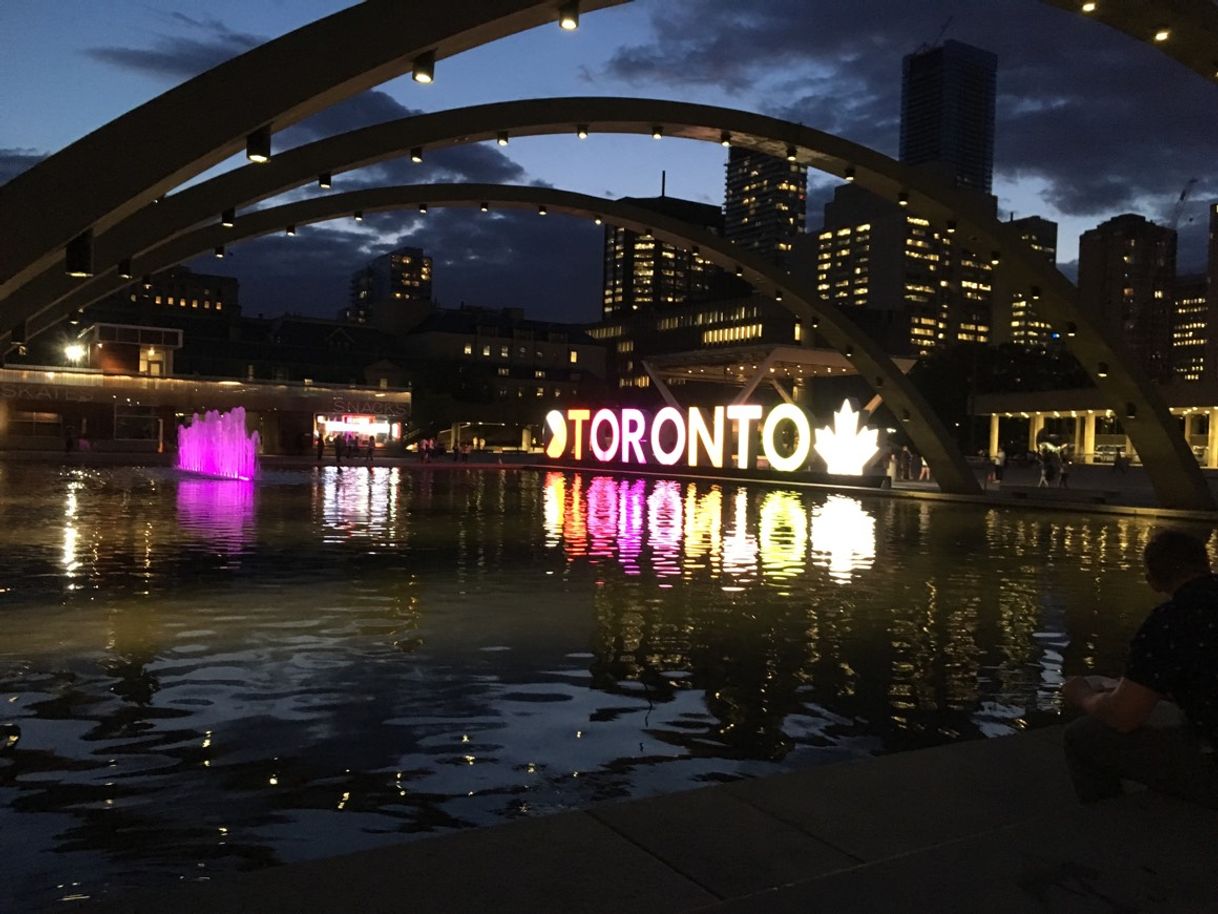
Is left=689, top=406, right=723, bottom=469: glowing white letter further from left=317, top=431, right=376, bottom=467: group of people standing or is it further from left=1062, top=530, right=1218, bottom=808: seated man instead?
left=1062, top=530, right=1218, bottom=808: seated man

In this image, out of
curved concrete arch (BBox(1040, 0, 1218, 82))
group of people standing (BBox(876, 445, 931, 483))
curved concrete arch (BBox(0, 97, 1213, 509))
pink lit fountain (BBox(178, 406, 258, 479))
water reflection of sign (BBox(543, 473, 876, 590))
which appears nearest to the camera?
curved concrete arch (BBox(1040, 0, 1218, 82))

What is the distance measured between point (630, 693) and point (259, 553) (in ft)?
32.6

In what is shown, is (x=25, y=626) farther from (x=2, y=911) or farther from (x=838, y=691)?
(x=838, y=691)

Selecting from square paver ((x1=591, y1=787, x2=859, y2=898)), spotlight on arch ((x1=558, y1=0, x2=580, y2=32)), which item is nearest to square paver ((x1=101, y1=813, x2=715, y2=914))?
square paver ((x1=591, y1=787, x2=859, y2=898))

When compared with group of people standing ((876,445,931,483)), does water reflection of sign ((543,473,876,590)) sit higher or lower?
lower

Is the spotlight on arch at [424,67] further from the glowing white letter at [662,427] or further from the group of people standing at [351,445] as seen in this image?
the group of people standing at [351,445]

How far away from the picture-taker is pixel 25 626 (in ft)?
31.7

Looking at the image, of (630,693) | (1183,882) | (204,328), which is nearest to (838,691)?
(630,693)

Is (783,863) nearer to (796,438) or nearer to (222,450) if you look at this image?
(796,438)

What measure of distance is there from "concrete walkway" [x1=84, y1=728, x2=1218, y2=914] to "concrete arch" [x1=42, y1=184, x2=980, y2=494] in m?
24.0

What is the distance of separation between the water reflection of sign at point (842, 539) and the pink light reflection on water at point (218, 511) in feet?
30.6

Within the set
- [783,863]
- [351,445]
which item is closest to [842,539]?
[783,863]

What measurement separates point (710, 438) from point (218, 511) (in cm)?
2769

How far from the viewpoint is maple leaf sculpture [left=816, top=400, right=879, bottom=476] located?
42656mm
